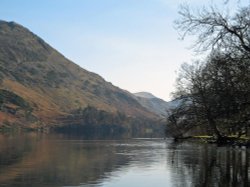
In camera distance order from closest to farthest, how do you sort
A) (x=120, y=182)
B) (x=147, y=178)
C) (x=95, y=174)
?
(x=120, y=182) < (x=147, y=178) < (x=95, y=174)

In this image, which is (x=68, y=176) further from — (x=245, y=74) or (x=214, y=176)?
(x=245, y=74)

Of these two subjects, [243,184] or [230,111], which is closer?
[230,111]

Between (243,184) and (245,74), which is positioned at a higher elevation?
(245,74)

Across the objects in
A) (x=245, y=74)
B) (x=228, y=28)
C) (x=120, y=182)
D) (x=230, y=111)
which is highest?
(x=228, y=28)

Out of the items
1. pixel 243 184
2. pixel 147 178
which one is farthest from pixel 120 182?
pixel 243 184

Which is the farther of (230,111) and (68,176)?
(68,176)

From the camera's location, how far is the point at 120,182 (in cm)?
3816

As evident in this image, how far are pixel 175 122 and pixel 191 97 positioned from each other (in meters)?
7.90

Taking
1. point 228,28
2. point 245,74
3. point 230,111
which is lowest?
point 230,111

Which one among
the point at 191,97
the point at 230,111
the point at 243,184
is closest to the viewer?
the point at 230,111

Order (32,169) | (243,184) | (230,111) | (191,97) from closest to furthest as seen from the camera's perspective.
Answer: (230,111), (243,184), (32,169), (191,97)

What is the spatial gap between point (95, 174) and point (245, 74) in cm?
2309

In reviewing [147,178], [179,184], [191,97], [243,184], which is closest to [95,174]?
[147,178]

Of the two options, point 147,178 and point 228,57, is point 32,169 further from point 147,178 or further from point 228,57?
point 228,57
